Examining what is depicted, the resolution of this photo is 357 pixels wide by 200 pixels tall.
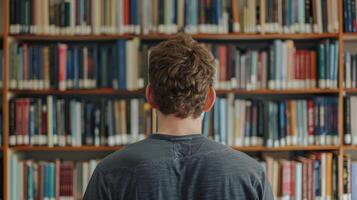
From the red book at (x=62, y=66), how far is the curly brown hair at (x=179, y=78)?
195cm

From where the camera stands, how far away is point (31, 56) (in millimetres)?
3295

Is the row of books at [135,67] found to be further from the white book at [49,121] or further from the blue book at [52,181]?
the blue book at [52,181]

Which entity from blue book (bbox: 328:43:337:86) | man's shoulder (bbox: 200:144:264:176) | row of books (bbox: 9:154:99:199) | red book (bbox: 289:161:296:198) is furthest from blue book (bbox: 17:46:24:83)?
man's shoulder (bbox: 200:144:264:176)

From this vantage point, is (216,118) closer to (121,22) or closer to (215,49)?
(215,49)

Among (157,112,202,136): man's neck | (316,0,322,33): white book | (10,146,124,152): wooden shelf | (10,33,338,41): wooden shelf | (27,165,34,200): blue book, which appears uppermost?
(316,0,322,33): white book

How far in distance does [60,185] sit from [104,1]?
1092 millimetres

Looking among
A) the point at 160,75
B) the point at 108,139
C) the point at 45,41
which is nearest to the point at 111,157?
the point at 160,75

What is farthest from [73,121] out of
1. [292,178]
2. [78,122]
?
[292,178]

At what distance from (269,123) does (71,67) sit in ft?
3.89

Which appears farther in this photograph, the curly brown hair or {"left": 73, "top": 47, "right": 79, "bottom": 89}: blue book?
{"left": 73, "top": 47, "right": 79, "bottom": 89}: blue book

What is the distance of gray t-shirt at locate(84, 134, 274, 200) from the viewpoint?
1347 millimetres

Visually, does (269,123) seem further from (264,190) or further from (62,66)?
(264,190)

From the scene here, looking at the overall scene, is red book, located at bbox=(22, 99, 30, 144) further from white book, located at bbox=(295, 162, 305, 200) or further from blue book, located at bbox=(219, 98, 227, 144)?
white book, located at bbox=(295, 162, 305, 200)

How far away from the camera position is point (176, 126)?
1400mm
